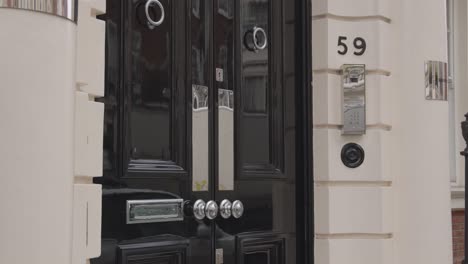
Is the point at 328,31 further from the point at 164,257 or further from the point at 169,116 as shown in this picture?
the point at 164,257

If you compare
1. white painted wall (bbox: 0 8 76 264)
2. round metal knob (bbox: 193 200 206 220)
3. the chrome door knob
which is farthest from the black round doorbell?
white painted wall (bbox: 0 8 76 264)

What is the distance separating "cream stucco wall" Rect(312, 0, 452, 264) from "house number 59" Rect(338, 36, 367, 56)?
28 millimetres

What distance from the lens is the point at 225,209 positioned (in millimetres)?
4453

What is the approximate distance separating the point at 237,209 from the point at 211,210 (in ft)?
0.78

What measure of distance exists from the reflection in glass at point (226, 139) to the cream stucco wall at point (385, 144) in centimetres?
72

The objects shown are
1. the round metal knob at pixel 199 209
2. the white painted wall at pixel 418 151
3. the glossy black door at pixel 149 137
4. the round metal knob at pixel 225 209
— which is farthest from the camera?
the white painted wall at pixel 418 151

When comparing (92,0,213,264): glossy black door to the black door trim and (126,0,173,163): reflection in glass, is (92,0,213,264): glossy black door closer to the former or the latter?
(126,0,173,163): reflection in glass

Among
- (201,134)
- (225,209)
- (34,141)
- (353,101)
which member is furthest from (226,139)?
(34,141)

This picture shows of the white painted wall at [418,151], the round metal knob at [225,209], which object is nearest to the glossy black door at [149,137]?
the round metal knob at [225,209]

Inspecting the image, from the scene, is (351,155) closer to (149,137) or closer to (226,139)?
(226,139)

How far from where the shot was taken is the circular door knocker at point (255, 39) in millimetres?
4789

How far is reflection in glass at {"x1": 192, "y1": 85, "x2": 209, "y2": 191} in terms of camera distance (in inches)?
169

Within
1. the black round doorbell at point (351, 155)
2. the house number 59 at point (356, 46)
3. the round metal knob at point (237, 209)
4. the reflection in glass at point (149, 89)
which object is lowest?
the round metal knob at point (237, 209)

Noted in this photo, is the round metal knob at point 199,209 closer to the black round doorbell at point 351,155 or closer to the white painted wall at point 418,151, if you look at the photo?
the black round doorbell at point 351,155
